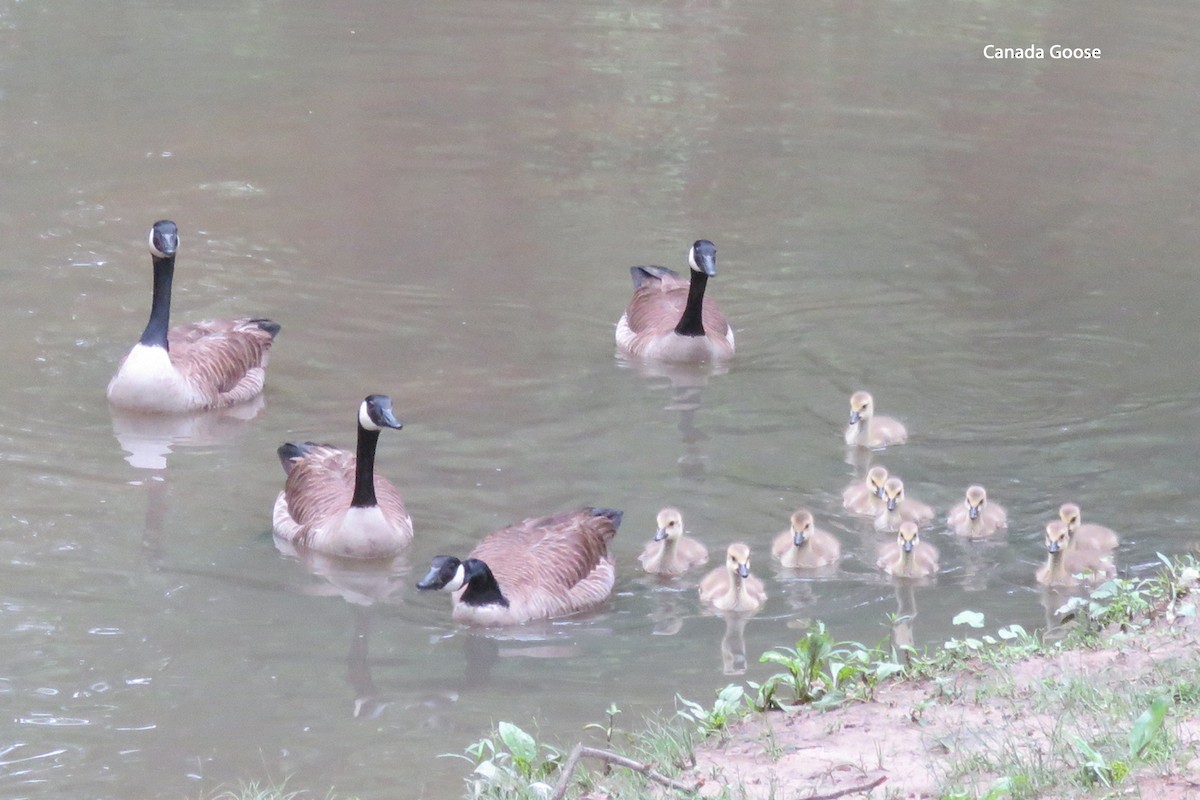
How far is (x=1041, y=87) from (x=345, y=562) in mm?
15129

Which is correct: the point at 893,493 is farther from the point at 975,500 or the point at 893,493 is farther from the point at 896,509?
the point at 975,500

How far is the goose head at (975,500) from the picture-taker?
29.0 ft

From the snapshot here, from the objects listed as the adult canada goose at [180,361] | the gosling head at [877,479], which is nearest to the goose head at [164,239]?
the adult canada goose at [180,361]

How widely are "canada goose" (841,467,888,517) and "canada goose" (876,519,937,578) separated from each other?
1.48ft

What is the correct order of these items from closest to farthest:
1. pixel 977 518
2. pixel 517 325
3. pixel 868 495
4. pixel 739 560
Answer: pixel 739 560 < pixel 977 518 < pixel 868 495 < pixel 517 325

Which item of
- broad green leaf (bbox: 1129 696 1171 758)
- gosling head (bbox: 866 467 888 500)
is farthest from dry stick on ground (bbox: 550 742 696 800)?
gosling head (bbox: 866 467 888 500)

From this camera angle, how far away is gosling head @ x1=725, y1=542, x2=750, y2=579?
808 centimetres

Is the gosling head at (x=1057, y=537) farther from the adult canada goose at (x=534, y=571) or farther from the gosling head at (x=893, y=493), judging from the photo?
the adult canada goose at (x=534, y=571)

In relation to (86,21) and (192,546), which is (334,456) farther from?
(86,21)

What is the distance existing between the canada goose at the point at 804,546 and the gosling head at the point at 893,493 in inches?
17.6

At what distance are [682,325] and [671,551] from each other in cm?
377

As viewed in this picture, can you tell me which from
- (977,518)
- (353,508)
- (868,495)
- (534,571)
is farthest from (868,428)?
(353,508)

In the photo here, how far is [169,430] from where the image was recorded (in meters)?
10.6

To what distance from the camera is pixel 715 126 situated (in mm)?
18297
